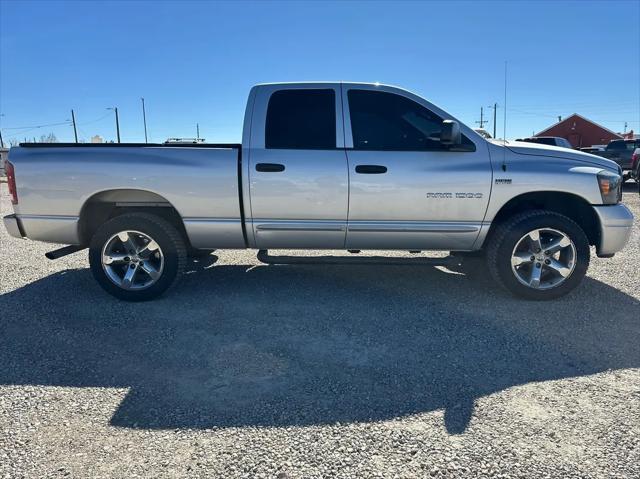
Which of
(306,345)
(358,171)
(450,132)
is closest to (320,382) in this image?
(306,345)

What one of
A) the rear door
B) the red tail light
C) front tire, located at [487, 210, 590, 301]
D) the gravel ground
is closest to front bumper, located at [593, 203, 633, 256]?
front tire, located at [487, 210, 590, 301]

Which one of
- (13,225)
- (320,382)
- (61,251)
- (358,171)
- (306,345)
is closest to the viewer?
(320,382)

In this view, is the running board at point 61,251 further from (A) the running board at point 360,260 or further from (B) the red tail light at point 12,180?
(A) the running board at point 360,260

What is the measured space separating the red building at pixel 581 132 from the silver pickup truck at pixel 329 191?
46.1m

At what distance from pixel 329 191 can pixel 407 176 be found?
2.48 ft

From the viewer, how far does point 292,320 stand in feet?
13.0

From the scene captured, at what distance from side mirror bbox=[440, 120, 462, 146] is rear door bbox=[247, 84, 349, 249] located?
3.08 feet

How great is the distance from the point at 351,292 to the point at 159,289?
1.95m

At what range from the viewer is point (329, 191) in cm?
423

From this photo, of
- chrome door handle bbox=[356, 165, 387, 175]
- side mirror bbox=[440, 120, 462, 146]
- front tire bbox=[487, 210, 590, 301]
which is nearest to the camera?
side mirror bbox=[440, 120, 462, 146]

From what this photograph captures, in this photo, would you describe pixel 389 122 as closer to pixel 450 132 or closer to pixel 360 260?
pixel 450 132

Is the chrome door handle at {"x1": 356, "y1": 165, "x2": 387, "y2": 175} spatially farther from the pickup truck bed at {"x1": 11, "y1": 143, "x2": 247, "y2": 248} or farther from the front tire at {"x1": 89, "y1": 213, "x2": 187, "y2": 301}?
the front tire at {"x1": 89, "y1": 213, "x2": 187, "y2": 301}

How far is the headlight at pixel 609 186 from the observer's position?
4.27 meters

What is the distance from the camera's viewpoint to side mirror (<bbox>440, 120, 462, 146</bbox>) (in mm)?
3980
